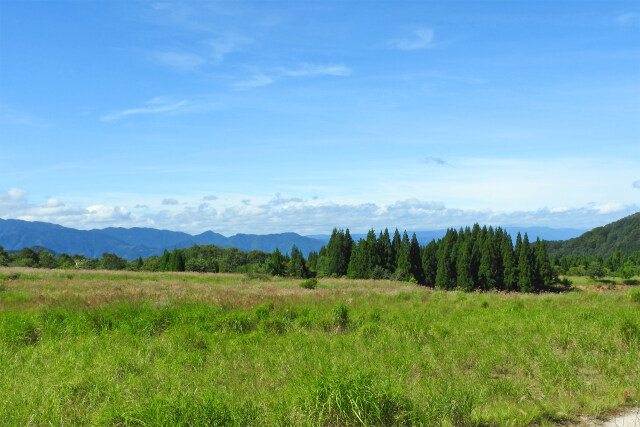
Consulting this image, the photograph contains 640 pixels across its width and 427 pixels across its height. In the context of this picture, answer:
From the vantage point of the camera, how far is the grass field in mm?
4695

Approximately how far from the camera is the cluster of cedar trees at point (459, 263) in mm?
58906

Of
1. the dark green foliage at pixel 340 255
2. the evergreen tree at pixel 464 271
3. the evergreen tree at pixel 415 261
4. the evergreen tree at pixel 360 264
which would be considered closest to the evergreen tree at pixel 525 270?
the evergreen tree at pixel 464 271

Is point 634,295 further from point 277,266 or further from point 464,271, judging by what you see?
point 277,266

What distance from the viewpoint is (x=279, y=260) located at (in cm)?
6775

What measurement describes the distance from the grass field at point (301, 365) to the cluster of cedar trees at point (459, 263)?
42.4m

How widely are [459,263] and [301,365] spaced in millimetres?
58018

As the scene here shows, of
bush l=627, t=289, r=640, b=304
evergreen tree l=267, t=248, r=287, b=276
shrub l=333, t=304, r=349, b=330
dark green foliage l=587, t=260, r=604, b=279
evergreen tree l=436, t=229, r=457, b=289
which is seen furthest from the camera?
dark green foliage l=587, t=260, r=604, b=279

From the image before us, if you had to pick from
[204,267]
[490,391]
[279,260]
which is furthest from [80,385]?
[279,260]

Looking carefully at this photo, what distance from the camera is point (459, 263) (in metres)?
60.3

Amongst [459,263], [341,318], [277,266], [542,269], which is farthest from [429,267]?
[341,318]

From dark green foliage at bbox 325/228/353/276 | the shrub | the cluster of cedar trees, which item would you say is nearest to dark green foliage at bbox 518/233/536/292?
the cluster of cedar trees

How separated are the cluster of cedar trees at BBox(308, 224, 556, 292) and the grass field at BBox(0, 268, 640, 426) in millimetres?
42362

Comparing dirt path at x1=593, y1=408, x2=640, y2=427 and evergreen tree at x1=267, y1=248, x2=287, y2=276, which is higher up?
dirt path at x1=593, y1=408, x2=640, y2=427

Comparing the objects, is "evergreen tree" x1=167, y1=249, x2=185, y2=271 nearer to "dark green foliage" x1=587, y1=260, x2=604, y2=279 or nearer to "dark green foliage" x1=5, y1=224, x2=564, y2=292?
"dark green foliage" x1=5, y1=224, x2=564, y2=292
